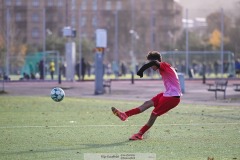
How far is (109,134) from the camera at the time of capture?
17.2m

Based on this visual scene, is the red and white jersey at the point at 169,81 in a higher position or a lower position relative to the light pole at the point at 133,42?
higher

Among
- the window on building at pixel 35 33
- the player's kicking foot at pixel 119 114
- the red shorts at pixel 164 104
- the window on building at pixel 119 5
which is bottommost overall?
the player's kicking foot at pixel 119 114

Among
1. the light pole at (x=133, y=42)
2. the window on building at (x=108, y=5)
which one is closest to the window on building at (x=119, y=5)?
the window on building at (x=108, y=5)

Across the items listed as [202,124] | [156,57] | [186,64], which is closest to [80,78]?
[186,64]

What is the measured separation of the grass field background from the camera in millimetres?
13562

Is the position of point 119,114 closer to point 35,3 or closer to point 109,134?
point 109,134

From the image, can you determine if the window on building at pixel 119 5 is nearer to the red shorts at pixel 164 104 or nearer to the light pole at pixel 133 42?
the light pole at pixel 133 42

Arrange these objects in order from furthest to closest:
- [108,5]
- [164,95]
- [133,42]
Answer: [108,5] → [133,42] → [164,95]

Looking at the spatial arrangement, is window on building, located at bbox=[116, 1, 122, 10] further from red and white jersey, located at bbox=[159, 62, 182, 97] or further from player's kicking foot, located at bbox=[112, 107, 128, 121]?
player's kicking foot, located at bbox=[112, 107, 128, 121]

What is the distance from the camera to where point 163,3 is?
82625 millimetres

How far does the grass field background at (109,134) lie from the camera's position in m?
13.6

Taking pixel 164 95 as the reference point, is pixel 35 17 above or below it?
above

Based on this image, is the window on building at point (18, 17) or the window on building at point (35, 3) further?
the window on building at point (18, 17)

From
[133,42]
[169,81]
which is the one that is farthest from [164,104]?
[133,42]
